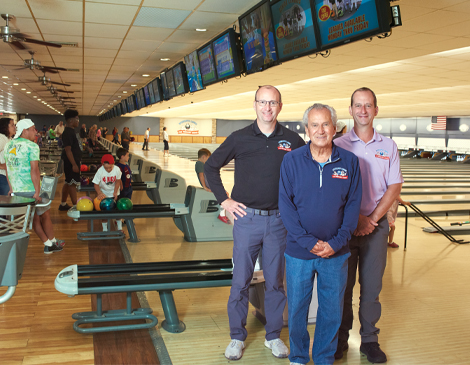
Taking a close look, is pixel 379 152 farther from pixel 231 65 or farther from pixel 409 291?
pixel 231 65

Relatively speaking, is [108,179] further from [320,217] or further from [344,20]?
[320,217]

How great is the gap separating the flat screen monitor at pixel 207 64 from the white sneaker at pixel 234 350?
4260 mm

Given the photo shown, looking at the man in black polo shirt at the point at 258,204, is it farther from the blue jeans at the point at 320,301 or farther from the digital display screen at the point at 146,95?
the digital display screen at the point at 146,95

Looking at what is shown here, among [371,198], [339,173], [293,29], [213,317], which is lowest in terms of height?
[213,317]

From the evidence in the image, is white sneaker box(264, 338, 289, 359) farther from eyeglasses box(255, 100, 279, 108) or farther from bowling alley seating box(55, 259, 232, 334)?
eyeglasses box(255, 100, 279, 108)

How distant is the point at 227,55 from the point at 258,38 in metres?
0.96

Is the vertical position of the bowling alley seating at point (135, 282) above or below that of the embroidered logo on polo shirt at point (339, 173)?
below

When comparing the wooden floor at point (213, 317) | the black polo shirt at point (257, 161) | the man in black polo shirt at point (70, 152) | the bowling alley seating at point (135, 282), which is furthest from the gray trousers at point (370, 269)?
the man in black polo shirt at point (70, 152)

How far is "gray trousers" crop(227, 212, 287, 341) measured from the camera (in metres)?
2.54

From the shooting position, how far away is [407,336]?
2.98 metres

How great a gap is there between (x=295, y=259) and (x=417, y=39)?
4008mm

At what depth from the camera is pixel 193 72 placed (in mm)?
7176

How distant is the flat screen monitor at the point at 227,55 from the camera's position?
208 inches

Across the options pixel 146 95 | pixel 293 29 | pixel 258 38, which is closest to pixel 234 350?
pixel 293 29
